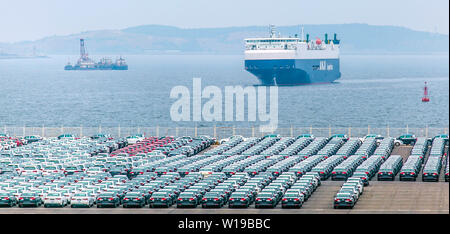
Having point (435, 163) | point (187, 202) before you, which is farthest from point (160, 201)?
point (435, 163)

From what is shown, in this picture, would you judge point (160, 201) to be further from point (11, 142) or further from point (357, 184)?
point (11, 142)

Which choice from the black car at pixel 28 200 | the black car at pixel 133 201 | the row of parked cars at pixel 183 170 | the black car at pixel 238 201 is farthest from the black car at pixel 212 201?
the black car at pixel 28 200

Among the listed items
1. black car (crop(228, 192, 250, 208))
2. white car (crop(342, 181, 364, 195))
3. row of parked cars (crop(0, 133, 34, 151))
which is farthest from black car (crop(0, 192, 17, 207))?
row of parked cars (crop(0, 133, 34, 151))

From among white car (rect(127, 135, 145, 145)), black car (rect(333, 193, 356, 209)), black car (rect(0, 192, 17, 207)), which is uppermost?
black car (rect(333, 193, 356, 209))

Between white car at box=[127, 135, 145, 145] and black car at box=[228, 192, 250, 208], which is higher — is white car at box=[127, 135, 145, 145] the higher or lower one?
the lower one

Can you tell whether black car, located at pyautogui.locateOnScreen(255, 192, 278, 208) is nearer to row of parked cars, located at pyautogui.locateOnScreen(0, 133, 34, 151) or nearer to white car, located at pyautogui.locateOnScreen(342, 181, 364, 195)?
→ white car, located at pyautogui.locateOnScreen(342, 181, 364, 195)

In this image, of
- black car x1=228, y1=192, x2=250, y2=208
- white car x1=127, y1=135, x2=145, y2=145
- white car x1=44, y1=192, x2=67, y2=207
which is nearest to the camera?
black car x1=228, y1=192, x2=250, y2=208

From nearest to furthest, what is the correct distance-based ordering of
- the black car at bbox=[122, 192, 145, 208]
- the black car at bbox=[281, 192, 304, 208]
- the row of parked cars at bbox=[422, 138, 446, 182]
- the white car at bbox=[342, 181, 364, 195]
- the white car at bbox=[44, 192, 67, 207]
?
the black car at bbox=[281, 192, 304, 208]
the black car at bbox=[122, 192, 145, 208]
the white car at bbox=[44, 192, 67, 207]
the white car at bbox=[342, 181, 364, 195]
the row of parked cars at bbox=[422, 138, 446, 182]

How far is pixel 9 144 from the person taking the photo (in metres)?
87.2

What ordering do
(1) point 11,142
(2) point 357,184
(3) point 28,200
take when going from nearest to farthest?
(3) point 28,200, (2) point 357,184, (1) point 11,142

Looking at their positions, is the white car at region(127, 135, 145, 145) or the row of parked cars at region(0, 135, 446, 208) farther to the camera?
the white car at region(127, 135, 145, 145)

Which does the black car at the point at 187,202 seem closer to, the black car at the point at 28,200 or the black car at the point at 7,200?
the black car at the point at 28,200

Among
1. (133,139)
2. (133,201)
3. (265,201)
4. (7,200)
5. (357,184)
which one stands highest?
(357,184)
